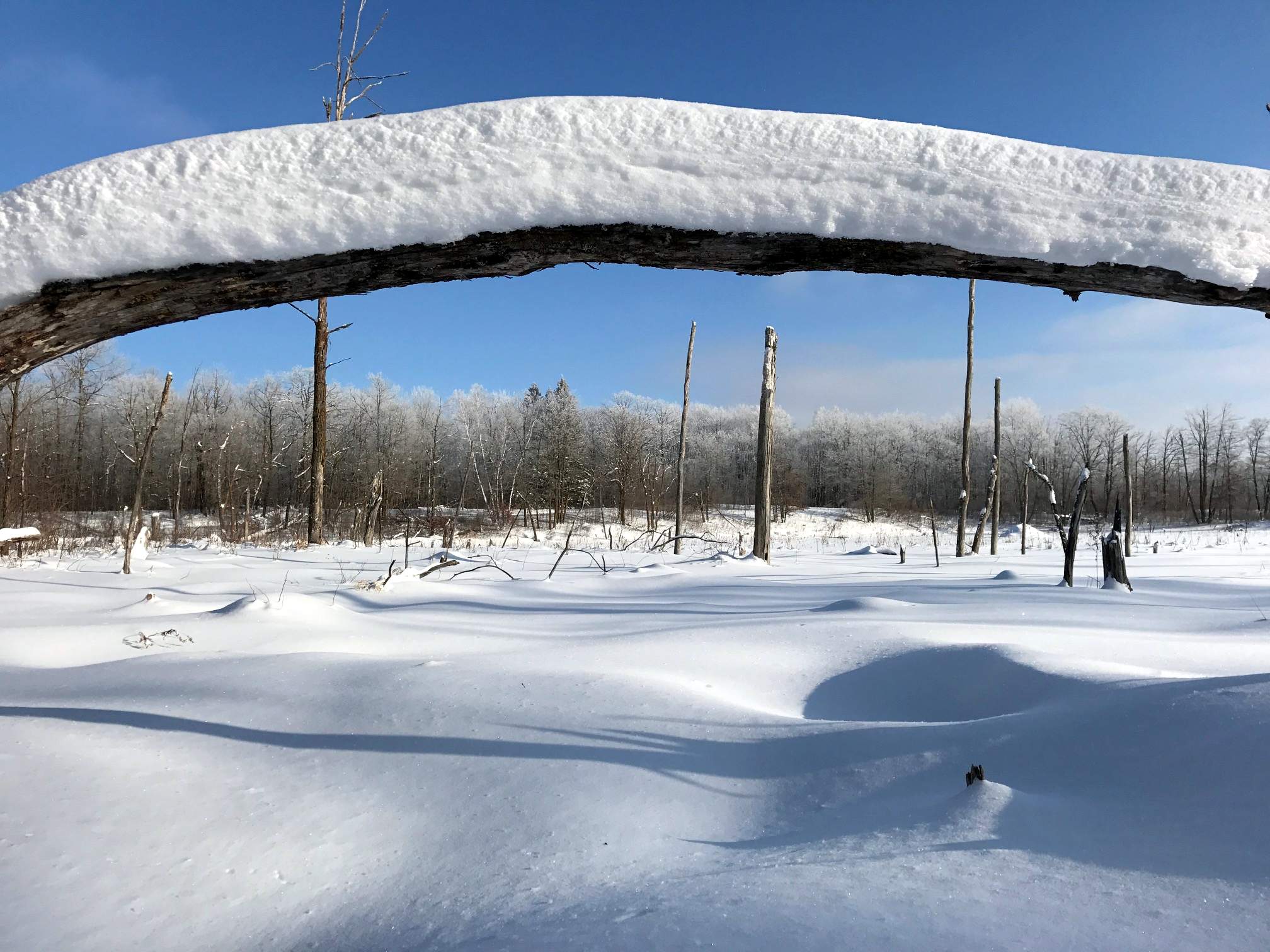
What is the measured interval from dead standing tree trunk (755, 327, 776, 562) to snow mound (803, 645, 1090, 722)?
5.97 metres

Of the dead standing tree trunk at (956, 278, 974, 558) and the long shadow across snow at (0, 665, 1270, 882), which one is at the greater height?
the dead standing tree trunk at (956, 278, 974, 558)

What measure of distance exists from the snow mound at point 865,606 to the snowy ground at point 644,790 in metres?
0.62

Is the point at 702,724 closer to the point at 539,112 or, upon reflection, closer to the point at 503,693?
the point at 503,693

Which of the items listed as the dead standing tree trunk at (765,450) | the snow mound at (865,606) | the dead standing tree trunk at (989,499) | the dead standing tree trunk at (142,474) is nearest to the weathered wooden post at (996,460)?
the dead standing tree trunk at (989,499)

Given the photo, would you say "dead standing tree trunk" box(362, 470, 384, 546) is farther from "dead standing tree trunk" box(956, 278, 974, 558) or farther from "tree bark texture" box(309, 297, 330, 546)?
"dead standing tree trunk" box(956, 278, 974, 558)

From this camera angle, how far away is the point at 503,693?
2541mm

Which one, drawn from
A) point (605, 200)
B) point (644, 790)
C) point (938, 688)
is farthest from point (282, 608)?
point (938, 688)

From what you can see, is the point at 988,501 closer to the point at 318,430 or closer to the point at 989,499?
the point at 989,499

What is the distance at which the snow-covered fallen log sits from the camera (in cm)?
170

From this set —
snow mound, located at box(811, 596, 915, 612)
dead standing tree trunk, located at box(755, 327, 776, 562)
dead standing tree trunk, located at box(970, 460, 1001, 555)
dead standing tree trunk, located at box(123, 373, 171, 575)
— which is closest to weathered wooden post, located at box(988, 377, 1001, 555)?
dead standing tree trunk, located at box(970, 460, 1001, 555)

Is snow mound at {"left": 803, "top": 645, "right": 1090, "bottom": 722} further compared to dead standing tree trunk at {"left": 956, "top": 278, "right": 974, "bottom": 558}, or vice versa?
dead standing tree trunk at {"left": 956, "top": 278, "right": 974, "bottom": 558}

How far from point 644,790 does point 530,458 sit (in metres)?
36.7

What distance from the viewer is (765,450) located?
366 inches

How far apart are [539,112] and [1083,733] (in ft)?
7.44
